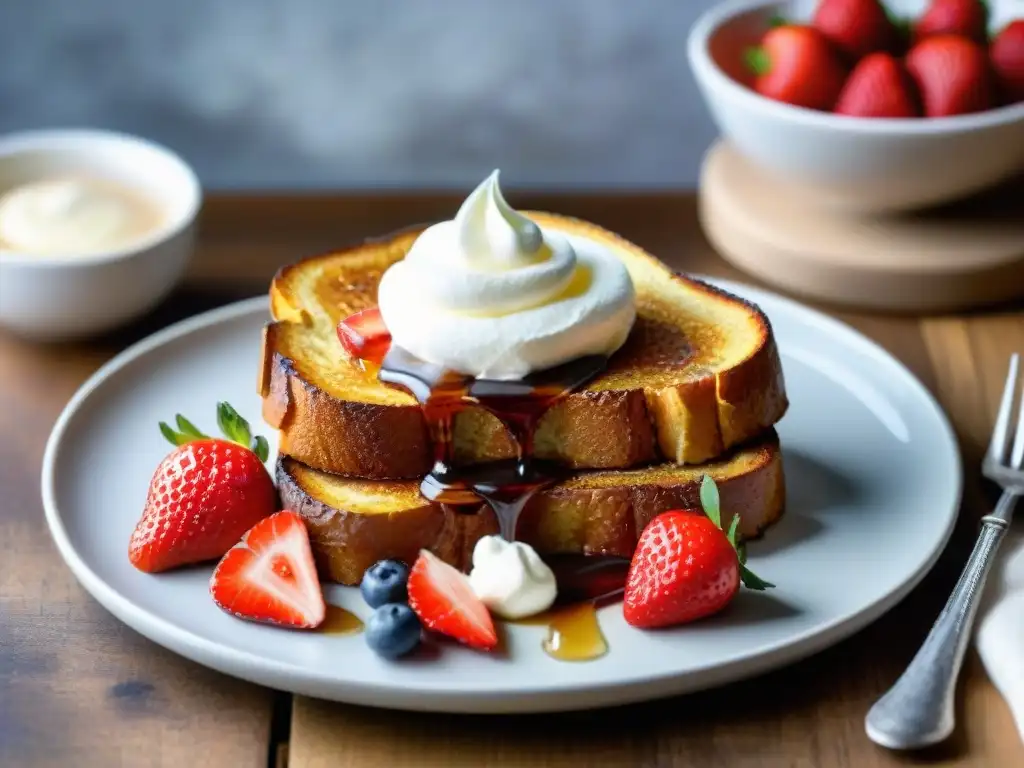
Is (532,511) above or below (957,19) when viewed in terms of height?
below

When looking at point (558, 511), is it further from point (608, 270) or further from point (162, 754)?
point (162, 754)

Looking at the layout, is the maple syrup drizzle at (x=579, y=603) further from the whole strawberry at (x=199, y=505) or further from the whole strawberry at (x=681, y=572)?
the whole strawberry at (x=199, y=505)

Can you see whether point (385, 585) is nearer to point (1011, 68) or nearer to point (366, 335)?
point (366, 335)

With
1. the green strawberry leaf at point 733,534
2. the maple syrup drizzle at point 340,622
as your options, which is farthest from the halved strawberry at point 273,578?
the green strawberry leaf at point 733,534

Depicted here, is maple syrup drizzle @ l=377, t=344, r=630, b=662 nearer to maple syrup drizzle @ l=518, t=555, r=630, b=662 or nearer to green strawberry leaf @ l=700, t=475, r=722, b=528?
maple syrup drizzle @ l=518, t=555, r=630, b=662

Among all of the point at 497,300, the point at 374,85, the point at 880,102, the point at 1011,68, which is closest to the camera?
the point at 497,300

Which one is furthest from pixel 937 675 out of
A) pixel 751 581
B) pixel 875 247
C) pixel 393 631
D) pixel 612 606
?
pixel 875 247

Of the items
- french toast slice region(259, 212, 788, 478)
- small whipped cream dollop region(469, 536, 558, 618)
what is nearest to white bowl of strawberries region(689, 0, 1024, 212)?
french toast slice region(259, 212, 788, 478)
